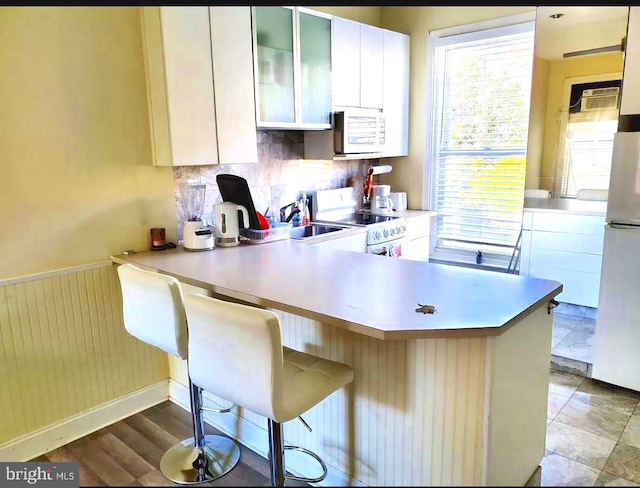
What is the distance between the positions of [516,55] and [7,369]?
379 centimetres

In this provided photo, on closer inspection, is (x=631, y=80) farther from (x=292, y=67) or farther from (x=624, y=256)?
(x=292, y=67)

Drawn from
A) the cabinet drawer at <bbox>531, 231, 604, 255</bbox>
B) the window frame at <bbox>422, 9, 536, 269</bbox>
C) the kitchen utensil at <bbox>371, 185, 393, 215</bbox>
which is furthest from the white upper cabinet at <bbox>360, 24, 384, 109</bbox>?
the cabinet drawer at <bbox>531, 231, 604, 255</bbox>

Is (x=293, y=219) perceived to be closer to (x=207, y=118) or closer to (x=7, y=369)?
(x=207, y=118)

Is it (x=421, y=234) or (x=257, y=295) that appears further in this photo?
(x=421, y=234)

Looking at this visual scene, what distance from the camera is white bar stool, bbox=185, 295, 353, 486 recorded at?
142 centimetres

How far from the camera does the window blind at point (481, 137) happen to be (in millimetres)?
3502

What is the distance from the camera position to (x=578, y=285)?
2805 millimetres

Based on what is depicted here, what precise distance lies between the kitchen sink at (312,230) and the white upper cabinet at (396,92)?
88cm

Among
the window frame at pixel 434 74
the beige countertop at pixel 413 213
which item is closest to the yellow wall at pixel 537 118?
the window frame at pixel 434 74

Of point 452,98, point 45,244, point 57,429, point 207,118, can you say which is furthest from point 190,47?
point 452,98

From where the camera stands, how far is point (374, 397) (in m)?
1.77

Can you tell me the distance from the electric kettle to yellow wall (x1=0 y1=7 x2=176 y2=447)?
1.17ft

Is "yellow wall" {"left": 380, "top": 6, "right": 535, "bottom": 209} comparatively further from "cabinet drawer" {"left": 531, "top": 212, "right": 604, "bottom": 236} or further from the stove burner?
"cabinet drawer" {"left": 531, "top": 212, "right": 604, "bottom": 236}

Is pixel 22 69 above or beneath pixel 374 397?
above
